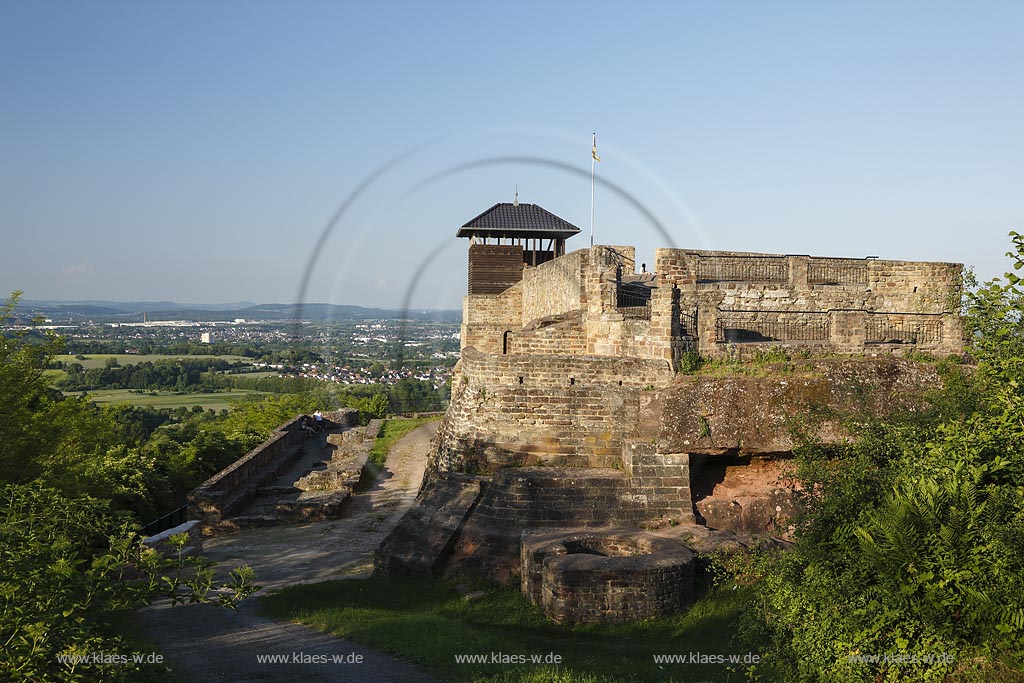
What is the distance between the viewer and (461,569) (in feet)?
48.3

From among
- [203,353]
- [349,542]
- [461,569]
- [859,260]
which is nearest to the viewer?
[461,569]

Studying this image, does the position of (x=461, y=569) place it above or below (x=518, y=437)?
below

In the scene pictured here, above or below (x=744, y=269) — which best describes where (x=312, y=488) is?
below

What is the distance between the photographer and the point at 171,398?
291ft

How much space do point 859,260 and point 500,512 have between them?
50.8 feet

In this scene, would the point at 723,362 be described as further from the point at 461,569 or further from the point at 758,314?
the point at 461,569

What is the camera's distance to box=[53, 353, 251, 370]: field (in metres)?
111

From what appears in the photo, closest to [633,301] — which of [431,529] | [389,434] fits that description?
[431,529]

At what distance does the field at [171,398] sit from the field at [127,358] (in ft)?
54.6

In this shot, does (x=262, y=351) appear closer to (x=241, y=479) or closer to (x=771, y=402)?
(x=241, y=479)

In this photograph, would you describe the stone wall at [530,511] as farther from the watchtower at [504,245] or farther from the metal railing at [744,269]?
the watchtower at [504,245]

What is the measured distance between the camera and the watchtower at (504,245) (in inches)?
1297

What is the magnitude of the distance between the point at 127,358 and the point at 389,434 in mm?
101620

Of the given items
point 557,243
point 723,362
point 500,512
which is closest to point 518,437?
point 500,512
